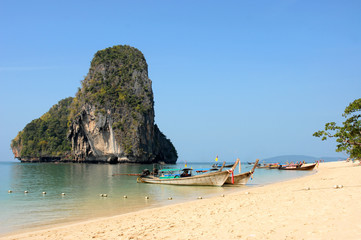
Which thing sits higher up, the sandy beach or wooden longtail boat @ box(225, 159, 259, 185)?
the sandy beach

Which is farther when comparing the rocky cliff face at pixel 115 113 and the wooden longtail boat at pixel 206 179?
the rocky cliff face at pixel 115 113

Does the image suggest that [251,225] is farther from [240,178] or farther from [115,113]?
[115,113]

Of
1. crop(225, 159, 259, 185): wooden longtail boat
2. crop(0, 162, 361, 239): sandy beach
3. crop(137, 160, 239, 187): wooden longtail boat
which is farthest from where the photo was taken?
crop(225, 159, 259, 185): wooden longtail boat

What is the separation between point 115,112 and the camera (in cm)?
8294

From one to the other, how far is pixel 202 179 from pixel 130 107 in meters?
64.2

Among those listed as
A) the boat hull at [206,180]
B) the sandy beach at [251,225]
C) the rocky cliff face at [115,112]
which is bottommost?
the boat hull at [206,180]

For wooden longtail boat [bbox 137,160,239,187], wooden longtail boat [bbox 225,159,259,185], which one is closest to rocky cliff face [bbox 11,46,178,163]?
wooden longtail boat [bbox 137,160,239,187]

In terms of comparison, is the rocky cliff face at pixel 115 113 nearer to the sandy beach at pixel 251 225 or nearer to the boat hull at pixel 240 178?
the boat hull at pixel 240 178

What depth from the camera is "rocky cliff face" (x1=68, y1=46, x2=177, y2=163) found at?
8106 centimetres

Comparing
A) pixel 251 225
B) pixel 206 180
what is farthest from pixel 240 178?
pixel 251 225

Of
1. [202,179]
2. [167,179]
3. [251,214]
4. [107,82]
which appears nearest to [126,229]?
[251,214]

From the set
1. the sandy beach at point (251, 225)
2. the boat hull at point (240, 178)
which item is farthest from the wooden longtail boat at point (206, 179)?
the sandy beach at point (251, 225)

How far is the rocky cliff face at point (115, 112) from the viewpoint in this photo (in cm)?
8106

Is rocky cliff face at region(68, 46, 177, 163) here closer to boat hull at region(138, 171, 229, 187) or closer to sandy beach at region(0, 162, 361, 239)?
boat hull at region(138, 171, 229, 187)
